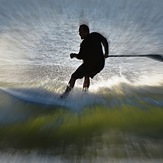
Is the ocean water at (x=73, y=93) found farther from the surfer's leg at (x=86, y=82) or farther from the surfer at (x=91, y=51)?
the surfer at (x=91, y=51)

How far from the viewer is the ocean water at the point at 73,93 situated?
453 cm

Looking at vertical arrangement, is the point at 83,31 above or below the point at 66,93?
above

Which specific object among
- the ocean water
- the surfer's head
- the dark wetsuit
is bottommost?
the ocean water

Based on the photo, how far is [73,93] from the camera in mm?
6492

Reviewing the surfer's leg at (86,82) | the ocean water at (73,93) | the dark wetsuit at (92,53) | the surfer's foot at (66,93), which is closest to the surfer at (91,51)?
the dark wetsuit at (92,53)

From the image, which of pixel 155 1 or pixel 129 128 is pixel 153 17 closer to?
pixel 155 1

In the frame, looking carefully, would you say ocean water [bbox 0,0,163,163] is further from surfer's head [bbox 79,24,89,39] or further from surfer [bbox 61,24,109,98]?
surfer's head [bbox 79,24,89,39]

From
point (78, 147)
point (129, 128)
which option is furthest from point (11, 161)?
point (129, 128)

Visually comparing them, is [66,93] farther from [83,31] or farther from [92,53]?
[83,31]

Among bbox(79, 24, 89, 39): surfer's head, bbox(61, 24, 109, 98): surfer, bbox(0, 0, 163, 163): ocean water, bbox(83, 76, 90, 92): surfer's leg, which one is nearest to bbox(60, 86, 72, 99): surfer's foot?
bbox(0, 0, 163, 163): ocean water

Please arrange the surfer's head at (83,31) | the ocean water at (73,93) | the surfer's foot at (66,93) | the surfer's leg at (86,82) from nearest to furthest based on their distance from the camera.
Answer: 1. the ocean water at (73,93)
2. the surfer's head at (83,31)
3. the surfer's leg at (86,82)
4. the surfer's foot at (66,93)

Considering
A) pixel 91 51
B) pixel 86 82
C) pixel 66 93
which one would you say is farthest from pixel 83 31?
pixel 66 93

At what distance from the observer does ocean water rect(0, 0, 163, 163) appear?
14.9 ft

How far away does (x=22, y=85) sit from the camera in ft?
24.2
